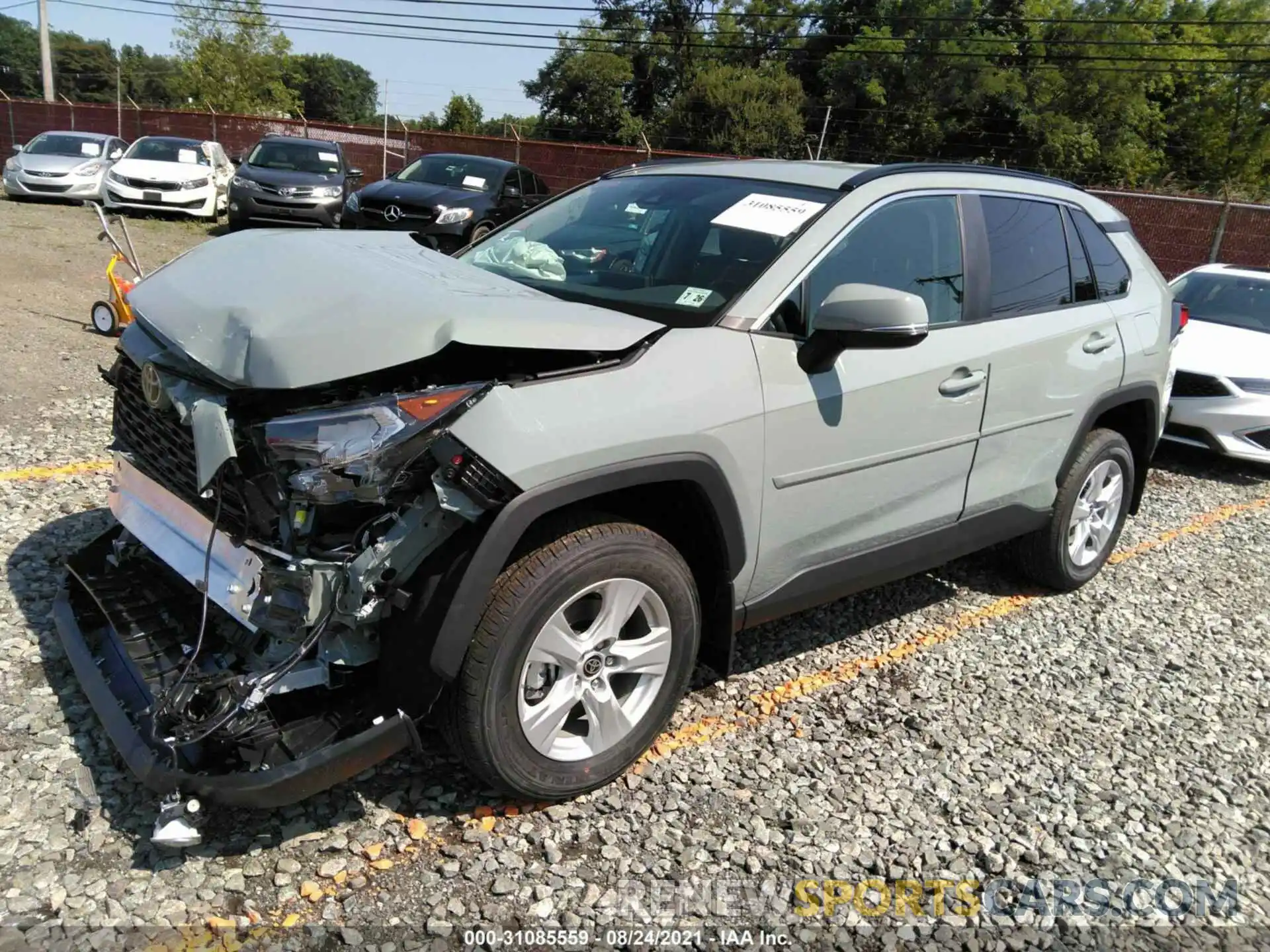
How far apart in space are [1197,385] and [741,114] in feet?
138

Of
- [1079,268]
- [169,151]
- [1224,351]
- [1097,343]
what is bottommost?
[1224,351]

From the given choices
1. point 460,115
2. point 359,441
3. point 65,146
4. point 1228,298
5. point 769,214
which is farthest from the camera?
point 460,115

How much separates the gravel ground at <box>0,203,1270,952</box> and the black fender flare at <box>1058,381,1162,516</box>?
0.78 meters

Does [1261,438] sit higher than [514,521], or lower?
lower

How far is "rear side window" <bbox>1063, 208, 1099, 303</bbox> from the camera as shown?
4.27 metres

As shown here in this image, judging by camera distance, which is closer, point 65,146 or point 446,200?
point 446,200

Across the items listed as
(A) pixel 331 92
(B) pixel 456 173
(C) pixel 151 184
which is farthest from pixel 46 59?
(A) pixel 331 92

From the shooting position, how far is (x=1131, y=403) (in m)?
4.65

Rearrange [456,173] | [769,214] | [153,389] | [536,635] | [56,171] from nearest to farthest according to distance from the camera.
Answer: [536,635], [153,389], [769,214], [456,173], [56,171]

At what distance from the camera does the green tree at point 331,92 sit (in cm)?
10494

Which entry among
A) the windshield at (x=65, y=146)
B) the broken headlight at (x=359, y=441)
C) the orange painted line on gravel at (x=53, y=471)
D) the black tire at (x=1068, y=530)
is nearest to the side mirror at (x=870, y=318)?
the broken headlight at (x=359, y=441)

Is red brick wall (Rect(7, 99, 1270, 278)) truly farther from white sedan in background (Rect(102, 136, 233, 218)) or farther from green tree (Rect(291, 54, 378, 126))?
green tree (Rect(291, 54, 378, 126))

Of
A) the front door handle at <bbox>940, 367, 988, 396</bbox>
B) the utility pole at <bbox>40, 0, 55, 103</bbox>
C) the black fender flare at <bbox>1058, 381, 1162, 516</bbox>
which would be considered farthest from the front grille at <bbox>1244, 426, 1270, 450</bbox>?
the utility pole at <bbox>40, 0, 55, 103</bbox>

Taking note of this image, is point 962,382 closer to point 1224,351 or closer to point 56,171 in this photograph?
point 1224,351
